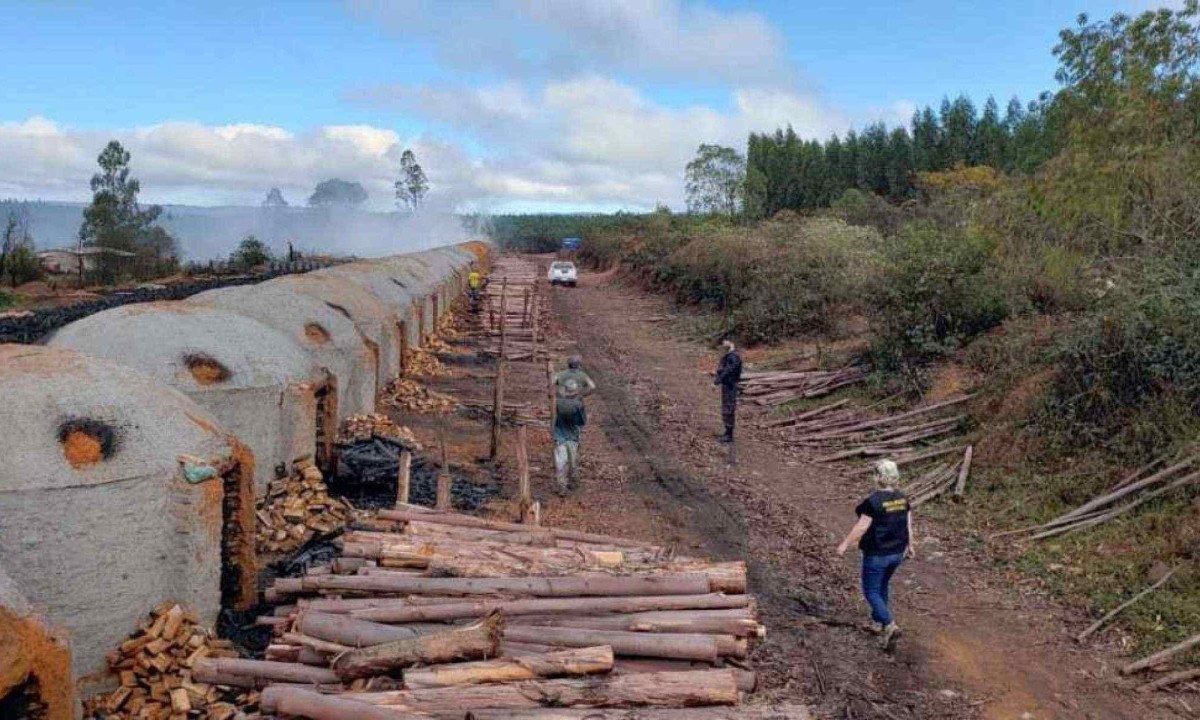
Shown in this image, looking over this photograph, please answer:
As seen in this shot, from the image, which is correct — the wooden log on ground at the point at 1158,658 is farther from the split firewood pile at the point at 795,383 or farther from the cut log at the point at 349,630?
the split firewood pile at the point at 795,383

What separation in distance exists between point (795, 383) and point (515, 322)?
1315 centimetres

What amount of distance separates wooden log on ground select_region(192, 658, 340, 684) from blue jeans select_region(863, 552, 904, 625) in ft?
17.0

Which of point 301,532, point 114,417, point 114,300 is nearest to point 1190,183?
point 301,532

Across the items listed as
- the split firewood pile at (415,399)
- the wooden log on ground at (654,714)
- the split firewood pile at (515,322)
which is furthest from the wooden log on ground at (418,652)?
the split firewood pile at (515,322)

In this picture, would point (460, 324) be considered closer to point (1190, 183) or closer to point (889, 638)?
point (1190, 183)

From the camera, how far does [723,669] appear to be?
5930 millimetres

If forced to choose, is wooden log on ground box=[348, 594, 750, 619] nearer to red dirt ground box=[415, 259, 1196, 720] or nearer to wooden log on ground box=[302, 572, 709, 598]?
wooden log on ground box=[302, 572, 709, 598]

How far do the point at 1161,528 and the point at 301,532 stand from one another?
32.6 feet

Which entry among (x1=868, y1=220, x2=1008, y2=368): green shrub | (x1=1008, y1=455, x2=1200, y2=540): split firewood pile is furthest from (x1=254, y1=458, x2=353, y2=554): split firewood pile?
(x1=868, y1=220, x2=1008, y2=368): green shrub

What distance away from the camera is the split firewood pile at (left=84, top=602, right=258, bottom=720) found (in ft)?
22.6

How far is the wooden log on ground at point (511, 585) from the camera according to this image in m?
6.70

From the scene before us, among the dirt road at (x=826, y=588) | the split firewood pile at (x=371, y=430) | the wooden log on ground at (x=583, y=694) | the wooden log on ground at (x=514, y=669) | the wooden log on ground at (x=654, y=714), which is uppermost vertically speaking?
the wooden log on ground at (x=514, y=669)

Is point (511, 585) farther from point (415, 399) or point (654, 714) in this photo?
point (415, 399)

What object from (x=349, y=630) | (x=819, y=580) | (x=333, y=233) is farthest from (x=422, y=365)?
(x=333, y=233)
